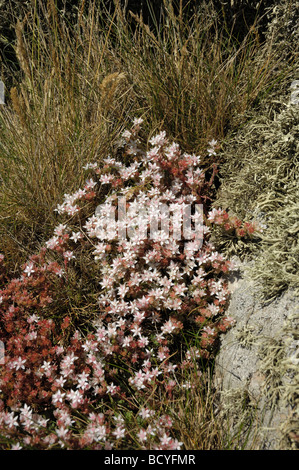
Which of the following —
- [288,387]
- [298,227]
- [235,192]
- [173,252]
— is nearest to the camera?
[288,387]

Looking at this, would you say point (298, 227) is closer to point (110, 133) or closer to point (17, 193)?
point (110, 133)

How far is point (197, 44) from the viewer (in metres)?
3.40

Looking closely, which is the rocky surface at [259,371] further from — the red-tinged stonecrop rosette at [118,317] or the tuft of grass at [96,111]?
the tuft of grass at [96,111]

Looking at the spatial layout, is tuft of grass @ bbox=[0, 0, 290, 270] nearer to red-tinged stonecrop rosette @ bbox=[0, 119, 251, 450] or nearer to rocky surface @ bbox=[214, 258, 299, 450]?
red-tinged stonecrop rosette @ bbox=[0, 119, 251, 450]

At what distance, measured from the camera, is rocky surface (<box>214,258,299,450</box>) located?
2.03 metres

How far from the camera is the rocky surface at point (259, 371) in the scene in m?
2.03

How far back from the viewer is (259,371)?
2.28 meters

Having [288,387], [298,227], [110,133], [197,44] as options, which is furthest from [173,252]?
[197,44]

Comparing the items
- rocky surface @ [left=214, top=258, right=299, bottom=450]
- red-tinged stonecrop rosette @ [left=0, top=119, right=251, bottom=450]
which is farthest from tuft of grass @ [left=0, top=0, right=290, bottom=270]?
rocky surface @ [left=214, top=258, right=299, bottom=450]

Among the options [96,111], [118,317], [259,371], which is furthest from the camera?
[96,111]

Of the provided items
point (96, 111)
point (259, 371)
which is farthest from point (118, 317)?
point (96, 111)

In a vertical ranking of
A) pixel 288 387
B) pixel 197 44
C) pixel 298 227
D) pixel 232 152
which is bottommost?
pixel 288 387

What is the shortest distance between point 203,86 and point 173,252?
5.40ft

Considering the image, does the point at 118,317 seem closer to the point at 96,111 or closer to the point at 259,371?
the point at 259,371
